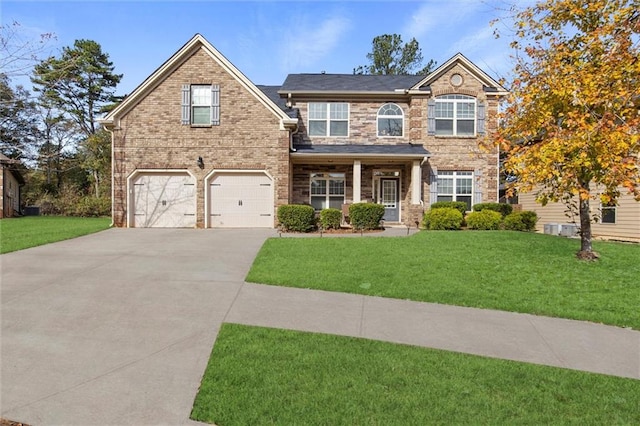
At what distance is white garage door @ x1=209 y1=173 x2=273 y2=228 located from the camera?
16.3 metres

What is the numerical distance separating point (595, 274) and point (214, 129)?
13660 millimetres

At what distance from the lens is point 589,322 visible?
5809 millimetres

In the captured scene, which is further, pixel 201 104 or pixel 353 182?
pixel 353 182

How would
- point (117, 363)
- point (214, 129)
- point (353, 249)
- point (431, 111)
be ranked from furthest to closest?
point (431, 111) < point (214, 129) < point (353, 249) < point (117, 363)

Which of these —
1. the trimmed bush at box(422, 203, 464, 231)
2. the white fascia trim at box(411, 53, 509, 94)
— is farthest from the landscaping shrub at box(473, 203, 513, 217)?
the white fascia trim at box(411, 53, 509, 94)

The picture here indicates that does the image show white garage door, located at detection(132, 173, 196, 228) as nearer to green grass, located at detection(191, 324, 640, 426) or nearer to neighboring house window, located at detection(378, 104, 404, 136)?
neighboring house window, located at detection(378, 104, 404, 136)

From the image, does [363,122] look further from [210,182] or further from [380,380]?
[380,380]

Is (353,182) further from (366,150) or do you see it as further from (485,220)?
(485,220)

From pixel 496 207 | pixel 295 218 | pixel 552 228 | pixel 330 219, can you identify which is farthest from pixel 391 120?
pixel 552 228

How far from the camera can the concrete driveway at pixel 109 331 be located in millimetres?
3432

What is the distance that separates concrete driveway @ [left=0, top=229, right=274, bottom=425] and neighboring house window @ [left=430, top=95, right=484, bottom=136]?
12.4m

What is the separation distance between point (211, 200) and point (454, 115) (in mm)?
11670

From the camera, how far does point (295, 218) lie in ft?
47.8

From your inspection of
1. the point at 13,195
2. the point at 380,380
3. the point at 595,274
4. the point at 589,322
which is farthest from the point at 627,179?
the point at 13,195
